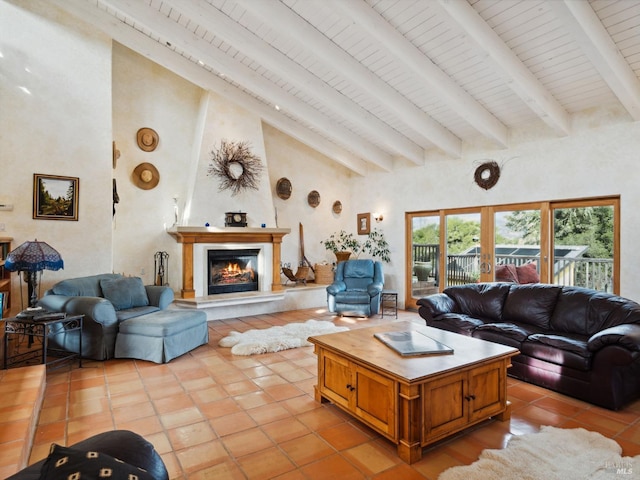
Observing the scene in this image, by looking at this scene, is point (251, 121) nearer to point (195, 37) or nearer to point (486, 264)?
point (195, 37)

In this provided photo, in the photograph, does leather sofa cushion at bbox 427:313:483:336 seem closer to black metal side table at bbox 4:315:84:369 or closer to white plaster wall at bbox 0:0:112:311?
black metal side table at bbox 4:315:84:369

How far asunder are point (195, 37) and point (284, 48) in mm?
1239

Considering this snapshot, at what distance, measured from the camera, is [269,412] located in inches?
113

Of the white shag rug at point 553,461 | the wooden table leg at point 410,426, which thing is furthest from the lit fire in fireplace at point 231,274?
the white shag rug at point 553,461

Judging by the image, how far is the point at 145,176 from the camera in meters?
6.12

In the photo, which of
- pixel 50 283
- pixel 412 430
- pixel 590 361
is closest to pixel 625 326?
pixel 590 361

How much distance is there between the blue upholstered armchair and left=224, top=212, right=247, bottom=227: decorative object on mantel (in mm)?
1926

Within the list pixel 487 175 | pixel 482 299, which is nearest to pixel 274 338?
pixel 482 299

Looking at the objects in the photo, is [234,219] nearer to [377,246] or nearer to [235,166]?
[235,166]

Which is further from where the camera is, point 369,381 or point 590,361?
point 590,361

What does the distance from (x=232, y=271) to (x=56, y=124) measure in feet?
10.9

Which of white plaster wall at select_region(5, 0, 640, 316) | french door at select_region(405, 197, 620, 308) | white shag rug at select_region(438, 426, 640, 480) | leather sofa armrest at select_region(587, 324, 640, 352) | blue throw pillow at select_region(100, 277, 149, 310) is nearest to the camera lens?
white shag rug at select_region(438, 426, 640, 480)

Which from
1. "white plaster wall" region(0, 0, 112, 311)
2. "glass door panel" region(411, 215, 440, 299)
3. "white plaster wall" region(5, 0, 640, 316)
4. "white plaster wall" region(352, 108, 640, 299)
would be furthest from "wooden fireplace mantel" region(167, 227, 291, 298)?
"glass door panel" region(411, 215, 440, 299)

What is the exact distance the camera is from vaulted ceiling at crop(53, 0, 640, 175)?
352cm
